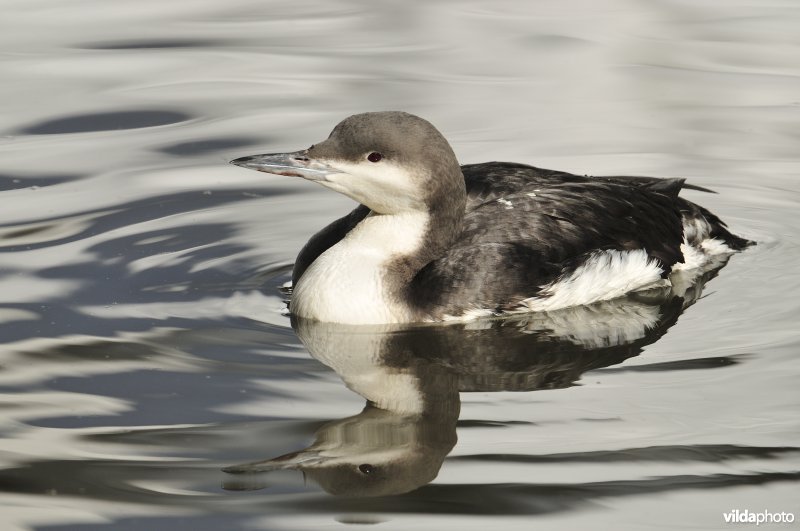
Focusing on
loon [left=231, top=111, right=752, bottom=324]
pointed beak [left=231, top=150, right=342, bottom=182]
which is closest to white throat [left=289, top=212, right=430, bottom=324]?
loon [left=231, top=111, right=752, bottom=324]

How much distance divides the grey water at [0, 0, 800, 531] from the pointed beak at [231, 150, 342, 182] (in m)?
0.79

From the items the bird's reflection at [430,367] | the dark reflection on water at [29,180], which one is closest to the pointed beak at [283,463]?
the bird's reflection at [430,367]

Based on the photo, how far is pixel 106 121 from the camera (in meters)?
11.3

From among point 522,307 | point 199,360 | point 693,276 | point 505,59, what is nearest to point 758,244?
point 693,276

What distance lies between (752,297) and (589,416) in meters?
1.97

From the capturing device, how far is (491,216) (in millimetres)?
7844

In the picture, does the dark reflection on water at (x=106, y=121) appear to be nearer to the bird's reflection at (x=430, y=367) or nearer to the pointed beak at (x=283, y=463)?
the bird's reflection at (x=430, y=367)

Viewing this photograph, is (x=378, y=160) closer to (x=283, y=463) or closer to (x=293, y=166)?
(x=293, y=166)

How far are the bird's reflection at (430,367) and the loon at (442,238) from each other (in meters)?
0.12

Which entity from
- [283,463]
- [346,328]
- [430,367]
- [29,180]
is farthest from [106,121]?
[283,463]

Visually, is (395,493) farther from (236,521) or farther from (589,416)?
(589,416)

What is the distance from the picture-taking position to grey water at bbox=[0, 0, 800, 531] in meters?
5.76

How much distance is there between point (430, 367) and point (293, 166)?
1.21m

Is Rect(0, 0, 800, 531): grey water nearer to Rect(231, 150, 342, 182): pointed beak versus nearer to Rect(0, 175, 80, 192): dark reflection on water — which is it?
Rect(0, 175, 80, 192): dark reflection on water
